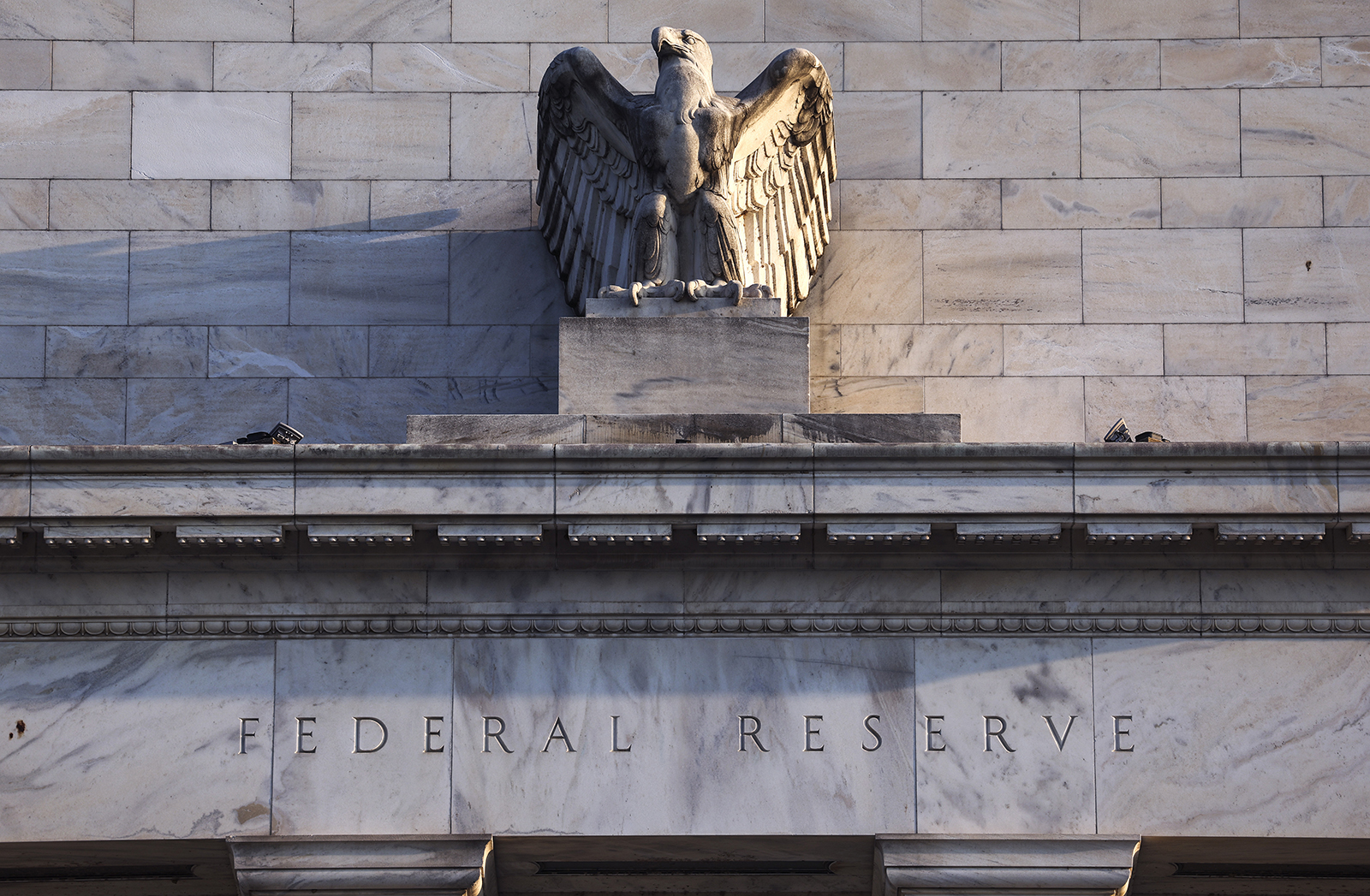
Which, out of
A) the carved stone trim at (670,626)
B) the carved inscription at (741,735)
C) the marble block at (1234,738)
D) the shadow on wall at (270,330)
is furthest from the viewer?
the shadow on wall at (270,330)

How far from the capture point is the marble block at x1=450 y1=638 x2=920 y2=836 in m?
12.0

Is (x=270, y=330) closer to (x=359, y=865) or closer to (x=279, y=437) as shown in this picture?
(x=279, y=437)

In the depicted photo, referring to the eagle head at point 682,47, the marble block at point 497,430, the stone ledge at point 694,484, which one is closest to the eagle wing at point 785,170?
the eagle head at point 682,47

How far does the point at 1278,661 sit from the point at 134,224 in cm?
A: 1029

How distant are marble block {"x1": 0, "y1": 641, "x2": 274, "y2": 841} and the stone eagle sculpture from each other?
416 centimetres

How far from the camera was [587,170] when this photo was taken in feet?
47.8

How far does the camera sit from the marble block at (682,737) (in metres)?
12.0

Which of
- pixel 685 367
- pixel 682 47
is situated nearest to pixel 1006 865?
pixel 685 367

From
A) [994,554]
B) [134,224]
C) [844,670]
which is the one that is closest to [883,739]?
[844,670]

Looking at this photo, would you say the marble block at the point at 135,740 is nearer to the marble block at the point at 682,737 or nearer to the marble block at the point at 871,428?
the marble block at the point at 682,737

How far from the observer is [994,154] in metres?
15.7

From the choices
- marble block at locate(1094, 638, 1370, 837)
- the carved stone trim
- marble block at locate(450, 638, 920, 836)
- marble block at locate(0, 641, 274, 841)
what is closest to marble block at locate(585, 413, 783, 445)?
the carved stone trim

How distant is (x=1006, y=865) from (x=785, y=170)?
6.09 m

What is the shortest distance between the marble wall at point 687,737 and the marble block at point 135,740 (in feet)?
0.04
